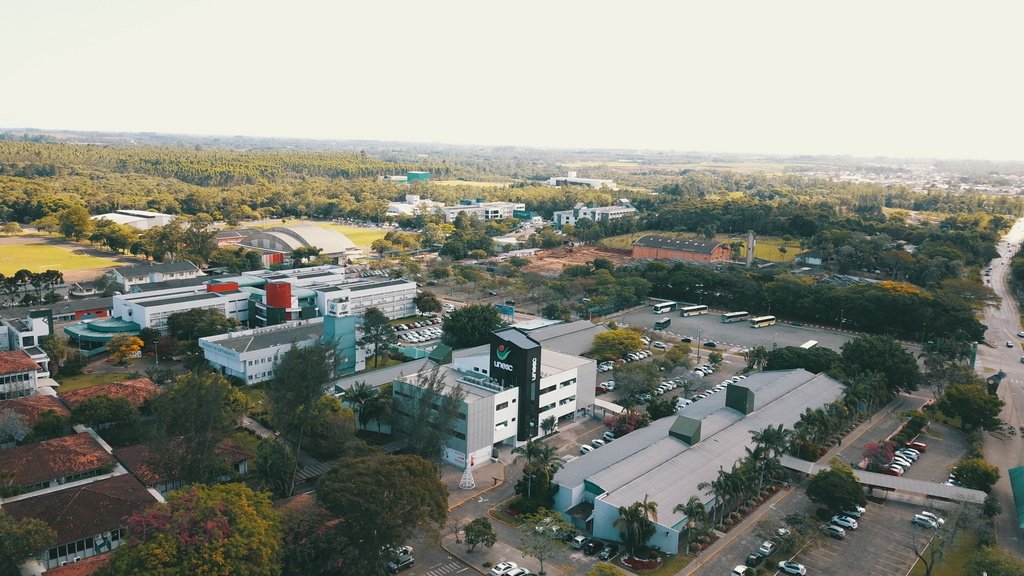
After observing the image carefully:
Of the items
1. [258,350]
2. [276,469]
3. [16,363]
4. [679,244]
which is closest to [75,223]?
[16,363]

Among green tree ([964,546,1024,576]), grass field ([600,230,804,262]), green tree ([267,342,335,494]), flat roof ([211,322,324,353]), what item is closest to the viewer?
green tree ([964,546,1024,576])

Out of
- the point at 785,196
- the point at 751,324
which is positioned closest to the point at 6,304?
the point at 751,324

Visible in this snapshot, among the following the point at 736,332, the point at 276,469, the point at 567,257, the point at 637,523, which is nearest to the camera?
the point at 637,523

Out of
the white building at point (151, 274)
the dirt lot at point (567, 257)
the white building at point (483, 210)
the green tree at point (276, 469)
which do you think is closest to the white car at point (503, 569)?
the green tree at point (276, 469)

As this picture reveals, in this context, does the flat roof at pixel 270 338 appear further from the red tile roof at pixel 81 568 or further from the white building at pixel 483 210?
the white building at pixel 483 210

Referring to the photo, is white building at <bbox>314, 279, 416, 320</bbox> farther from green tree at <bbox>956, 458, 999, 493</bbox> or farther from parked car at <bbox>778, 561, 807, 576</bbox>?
green tree at <bbox>956, 458, 999, 493</bbox>

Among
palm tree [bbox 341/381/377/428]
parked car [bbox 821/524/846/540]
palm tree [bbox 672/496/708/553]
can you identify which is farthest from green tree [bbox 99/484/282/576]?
parked car [bbox 821/524/846/540]

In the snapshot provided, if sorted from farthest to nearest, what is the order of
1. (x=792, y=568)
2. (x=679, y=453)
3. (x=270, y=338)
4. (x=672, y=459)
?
(x=270, y=338), (x=679, y=453), (x=672, y=459), (x=792, y=568)

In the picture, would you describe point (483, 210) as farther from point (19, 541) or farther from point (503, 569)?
point (19, 541)
